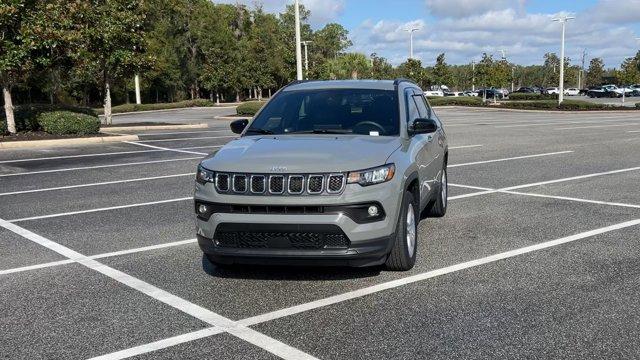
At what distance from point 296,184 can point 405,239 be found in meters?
1.18

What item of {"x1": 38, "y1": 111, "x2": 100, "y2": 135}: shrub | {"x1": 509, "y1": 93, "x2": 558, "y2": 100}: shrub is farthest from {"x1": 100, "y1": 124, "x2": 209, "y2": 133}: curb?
{"x1": 509, "y1": 93, "x2": 558, "y2": 100}: shrub

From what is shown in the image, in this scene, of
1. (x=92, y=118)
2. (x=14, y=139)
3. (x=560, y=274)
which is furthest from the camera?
(x=92, y=118)

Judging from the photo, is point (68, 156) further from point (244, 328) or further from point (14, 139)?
point (244, 328)

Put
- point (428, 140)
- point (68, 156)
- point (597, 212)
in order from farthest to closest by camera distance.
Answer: point (68, 156), point (597, 212), point (428, 140)

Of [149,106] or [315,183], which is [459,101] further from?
[315,183]

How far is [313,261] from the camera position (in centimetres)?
488

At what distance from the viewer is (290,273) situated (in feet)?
18.3

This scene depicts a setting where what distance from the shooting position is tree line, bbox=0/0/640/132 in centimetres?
2028

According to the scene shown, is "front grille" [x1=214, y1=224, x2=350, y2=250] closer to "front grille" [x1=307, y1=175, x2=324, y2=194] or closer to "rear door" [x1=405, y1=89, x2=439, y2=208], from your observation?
"front grille" [x1=307, y1=175, x2=324, y2=194]

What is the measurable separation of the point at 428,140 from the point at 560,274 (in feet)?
6.59

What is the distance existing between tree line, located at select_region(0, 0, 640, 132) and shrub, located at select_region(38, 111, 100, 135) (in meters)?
1.19

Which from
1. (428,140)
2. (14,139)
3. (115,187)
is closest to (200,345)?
(428,140)

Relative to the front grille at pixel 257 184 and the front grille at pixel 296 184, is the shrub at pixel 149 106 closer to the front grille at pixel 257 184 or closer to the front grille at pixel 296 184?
the front grille at pixel 257 184

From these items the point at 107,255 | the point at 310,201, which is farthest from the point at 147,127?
the point at 310,201
